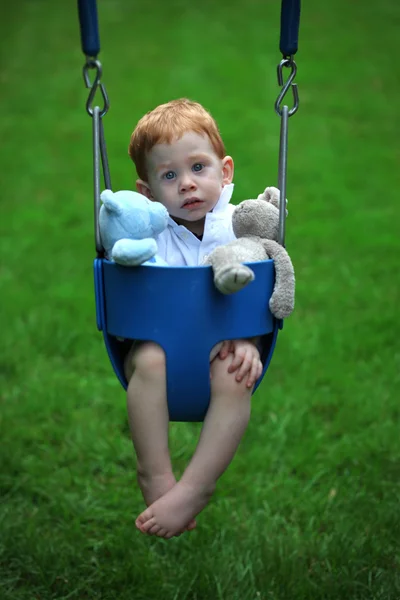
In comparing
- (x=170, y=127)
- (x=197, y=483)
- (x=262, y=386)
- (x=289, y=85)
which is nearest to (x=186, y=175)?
(x=170, y=127)

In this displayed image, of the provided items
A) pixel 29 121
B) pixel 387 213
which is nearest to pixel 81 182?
pixel 29 121

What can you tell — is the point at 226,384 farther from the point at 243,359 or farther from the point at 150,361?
the point at 150,361

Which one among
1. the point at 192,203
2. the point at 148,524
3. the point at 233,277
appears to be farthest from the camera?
the point at 192,203

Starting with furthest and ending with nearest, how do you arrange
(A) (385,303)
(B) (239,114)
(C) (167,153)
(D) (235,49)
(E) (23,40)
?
(E) (23,40) < (D) (235,49) < (B) (239,114) < (A) (385,303) < (C) (167,153)

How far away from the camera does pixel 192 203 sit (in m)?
2.59

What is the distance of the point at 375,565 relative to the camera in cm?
320

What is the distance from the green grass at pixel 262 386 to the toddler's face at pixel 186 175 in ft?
4.20

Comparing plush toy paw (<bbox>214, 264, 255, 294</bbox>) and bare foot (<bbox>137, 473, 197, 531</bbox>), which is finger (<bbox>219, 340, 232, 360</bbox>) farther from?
bare foot (<bbox>137, 473, 197, 531</bbox>)

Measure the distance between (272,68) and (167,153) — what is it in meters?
7.87

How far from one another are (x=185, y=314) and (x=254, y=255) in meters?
0.24

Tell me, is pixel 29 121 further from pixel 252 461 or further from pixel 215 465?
pixel 215 465

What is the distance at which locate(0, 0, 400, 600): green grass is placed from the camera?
10.7ft

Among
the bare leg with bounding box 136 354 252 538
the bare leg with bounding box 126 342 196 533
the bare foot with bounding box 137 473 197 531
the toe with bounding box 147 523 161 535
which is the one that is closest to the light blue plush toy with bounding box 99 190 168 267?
the bare leg with bounding box 126 342 196 533

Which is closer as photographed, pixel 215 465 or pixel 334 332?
pixel 215 465
